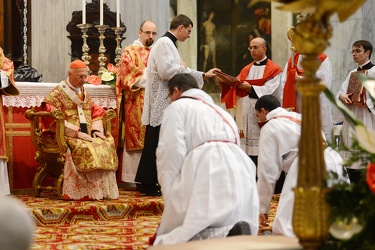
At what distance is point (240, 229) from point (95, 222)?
7.97 ft

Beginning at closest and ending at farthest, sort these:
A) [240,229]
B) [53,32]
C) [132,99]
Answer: [240,229], [132,99], [53,32]

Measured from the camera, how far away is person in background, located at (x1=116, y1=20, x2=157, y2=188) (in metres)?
8.87

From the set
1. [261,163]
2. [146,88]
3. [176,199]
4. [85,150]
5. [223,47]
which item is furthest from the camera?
[223,47]

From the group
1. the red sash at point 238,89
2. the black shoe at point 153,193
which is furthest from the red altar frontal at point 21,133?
the red sash at point 238,89

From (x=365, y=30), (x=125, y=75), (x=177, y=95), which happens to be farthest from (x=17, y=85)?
(x=365, y=30)

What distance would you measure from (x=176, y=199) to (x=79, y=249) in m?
0.86

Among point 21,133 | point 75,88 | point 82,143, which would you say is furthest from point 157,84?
point 21,133

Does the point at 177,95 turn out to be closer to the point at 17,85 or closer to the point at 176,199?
the point at 176,199

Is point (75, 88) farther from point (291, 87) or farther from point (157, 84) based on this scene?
point (291, 87)

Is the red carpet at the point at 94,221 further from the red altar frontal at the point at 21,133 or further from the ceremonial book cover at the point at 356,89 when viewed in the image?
the ceremonial book cover at the point at 356,89

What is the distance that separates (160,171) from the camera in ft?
17.4

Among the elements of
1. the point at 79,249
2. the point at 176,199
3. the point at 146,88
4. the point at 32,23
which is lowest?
the point at 79,249

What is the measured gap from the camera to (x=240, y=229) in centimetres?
514

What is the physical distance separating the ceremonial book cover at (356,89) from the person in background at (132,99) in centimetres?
243
